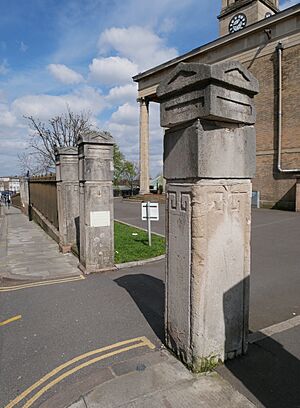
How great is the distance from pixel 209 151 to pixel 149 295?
321 cm

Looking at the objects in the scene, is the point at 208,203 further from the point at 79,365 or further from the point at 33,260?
the point at 33,260

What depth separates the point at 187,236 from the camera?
A: 2.85 m

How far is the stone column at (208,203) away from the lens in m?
2.69

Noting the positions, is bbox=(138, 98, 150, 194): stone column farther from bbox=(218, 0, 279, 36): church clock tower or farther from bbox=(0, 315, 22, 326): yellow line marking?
bbox=(0, 315, 22, 326): yellow line marking

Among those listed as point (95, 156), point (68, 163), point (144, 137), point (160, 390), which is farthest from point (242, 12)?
point (160, 390)

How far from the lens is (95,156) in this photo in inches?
245

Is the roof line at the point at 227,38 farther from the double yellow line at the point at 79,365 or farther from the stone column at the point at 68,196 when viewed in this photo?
the double yellow line at the point at 79,365

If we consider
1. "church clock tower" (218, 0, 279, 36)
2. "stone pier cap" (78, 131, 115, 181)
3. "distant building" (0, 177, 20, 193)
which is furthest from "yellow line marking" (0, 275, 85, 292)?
"distant building" (0, 177, 20, 193)

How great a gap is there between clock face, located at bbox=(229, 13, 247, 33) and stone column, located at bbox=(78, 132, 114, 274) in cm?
2526

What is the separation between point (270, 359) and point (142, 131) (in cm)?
2837

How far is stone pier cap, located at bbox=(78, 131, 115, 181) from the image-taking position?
20.2ft

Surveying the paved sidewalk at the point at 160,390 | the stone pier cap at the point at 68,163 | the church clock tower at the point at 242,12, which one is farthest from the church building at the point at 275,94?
the paved sidewalk at the point at 160,390

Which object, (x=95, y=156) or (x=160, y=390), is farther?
(x=95, y=156)

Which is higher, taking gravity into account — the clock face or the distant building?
the clock face
